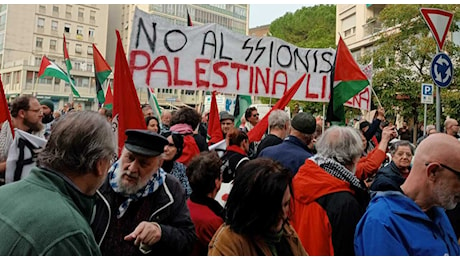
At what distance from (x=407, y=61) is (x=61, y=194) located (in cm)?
2056

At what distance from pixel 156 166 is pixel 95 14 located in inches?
2474

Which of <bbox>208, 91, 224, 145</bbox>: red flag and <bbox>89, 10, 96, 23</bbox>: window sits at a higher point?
<bbox>89, 10, 96, 23</bbox>: window

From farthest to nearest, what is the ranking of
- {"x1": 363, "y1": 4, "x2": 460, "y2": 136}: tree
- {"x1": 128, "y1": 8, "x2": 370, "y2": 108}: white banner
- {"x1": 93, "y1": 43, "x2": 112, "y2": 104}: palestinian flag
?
1. {"x1": 363, "y1": 4, "x2": 460, "y2": 136}: tree
2. {"x1": 93, "y1": 43, "x2": 112, "y2": 104}: palestinian flag
3. {"x1": 128, "y1": 8, "x2": 370, "y2": 108}: white banner

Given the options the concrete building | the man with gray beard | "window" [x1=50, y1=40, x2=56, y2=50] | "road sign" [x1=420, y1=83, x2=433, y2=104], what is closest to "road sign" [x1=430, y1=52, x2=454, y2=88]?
"road sign" [x1=420, y1=83, x2=433, y2=104]

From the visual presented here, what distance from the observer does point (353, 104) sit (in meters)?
7.34

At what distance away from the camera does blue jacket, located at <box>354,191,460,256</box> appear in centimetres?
191

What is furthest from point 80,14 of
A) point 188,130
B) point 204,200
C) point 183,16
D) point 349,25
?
point 204,200

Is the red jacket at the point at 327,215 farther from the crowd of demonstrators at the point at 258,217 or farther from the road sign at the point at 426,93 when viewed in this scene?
the road sign at the point at 426,93

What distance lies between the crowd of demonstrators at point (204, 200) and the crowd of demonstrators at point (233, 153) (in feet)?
4.02

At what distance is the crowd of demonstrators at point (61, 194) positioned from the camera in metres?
1.38

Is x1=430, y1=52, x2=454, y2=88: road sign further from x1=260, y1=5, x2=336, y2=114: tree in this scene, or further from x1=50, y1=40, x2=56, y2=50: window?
x1=50, y1=40, x2=56, y2=50: window

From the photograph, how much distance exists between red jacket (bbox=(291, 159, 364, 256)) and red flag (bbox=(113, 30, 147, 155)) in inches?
62.8

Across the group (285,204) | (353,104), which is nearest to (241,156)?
(285,204)

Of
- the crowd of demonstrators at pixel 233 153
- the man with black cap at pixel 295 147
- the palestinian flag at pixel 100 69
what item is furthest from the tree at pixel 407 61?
the man with black cap at pixel 295 147
